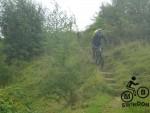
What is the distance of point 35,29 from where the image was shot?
2069 cm

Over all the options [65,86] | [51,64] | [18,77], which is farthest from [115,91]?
[18,77]

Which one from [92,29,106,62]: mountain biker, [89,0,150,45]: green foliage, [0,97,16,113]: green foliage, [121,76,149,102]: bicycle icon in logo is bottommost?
[0,97,16,113]: green foliage

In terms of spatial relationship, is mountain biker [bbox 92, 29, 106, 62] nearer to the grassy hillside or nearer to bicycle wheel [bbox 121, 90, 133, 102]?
the grassy hillside

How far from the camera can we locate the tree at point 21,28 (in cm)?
1982

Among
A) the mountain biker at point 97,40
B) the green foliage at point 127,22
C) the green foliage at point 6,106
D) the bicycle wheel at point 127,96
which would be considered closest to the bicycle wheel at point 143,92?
the bicycle wheel at point 127,96

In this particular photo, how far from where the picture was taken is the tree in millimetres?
19822

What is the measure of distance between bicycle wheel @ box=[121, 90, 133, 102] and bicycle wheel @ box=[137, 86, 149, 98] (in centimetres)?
25

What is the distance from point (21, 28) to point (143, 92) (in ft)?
33.2

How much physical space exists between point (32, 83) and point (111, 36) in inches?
247

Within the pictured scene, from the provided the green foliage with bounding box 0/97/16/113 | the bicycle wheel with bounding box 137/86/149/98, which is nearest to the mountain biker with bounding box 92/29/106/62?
the bicycle wheel with bounding box 137/86/149/98

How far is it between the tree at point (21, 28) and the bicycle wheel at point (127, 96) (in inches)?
334
